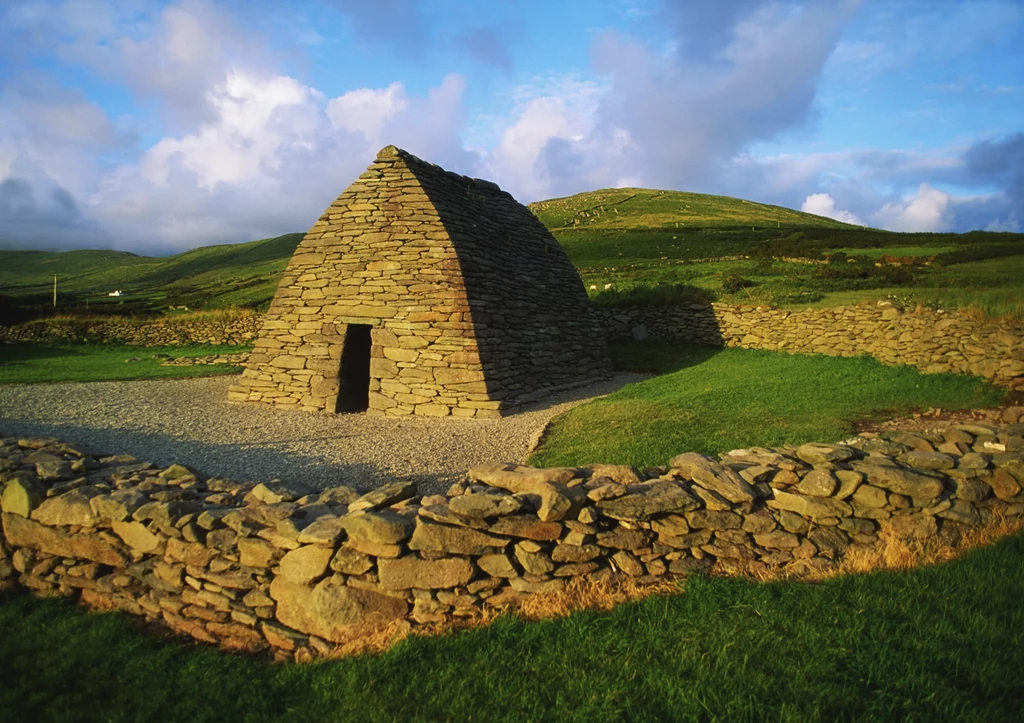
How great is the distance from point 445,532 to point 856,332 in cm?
1658

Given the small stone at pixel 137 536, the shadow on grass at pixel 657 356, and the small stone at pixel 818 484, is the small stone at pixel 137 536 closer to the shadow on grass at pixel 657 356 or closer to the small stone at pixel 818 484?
the small stone at pixel 818 484

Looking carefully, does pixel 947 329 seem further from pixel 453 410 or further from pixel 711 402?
pixel 453 410

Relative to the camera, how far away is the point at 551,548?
4121mm

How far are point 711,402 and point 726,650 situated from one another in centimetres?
831

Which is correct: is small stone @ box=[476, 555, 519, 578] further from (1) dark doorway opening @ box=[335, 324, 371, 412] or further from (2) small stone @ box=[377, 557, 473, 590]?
(1) dark doorway opening @ box=[335, 324, 371, 412]

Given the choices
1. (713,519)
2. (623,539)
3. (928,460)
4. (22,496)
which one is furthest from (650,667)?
(22,496)

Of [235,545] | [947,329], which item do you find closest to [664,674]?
[235,545]

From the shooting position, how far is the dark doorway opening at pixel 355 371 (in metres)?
12.9

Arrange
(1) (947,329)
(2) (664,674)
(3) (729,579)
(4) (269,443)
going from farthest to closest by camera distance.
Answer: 1. (1) (947,329)
2. (4) (269,443)
3. (3) (729,579)
4. (2) (664,674)

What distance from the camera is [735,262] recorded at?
1335 inches

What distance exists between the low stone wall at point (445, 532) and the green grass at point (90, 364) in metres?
14.8

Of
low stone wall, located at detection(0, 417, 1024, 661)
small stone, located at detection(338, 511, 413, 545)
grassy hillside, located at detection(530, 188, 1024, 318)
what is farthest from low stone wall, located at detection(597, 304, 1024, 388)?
small stone, located at detection(338, 511, 413, 545)

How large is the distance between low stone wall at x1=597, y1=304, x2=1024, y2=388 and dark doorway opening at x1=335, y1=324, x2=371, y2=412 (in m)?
11.7

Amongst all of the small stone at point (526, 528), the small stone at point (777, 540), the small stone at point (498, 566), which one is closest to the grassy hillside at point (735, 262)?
the small stone at point (777, 540)
